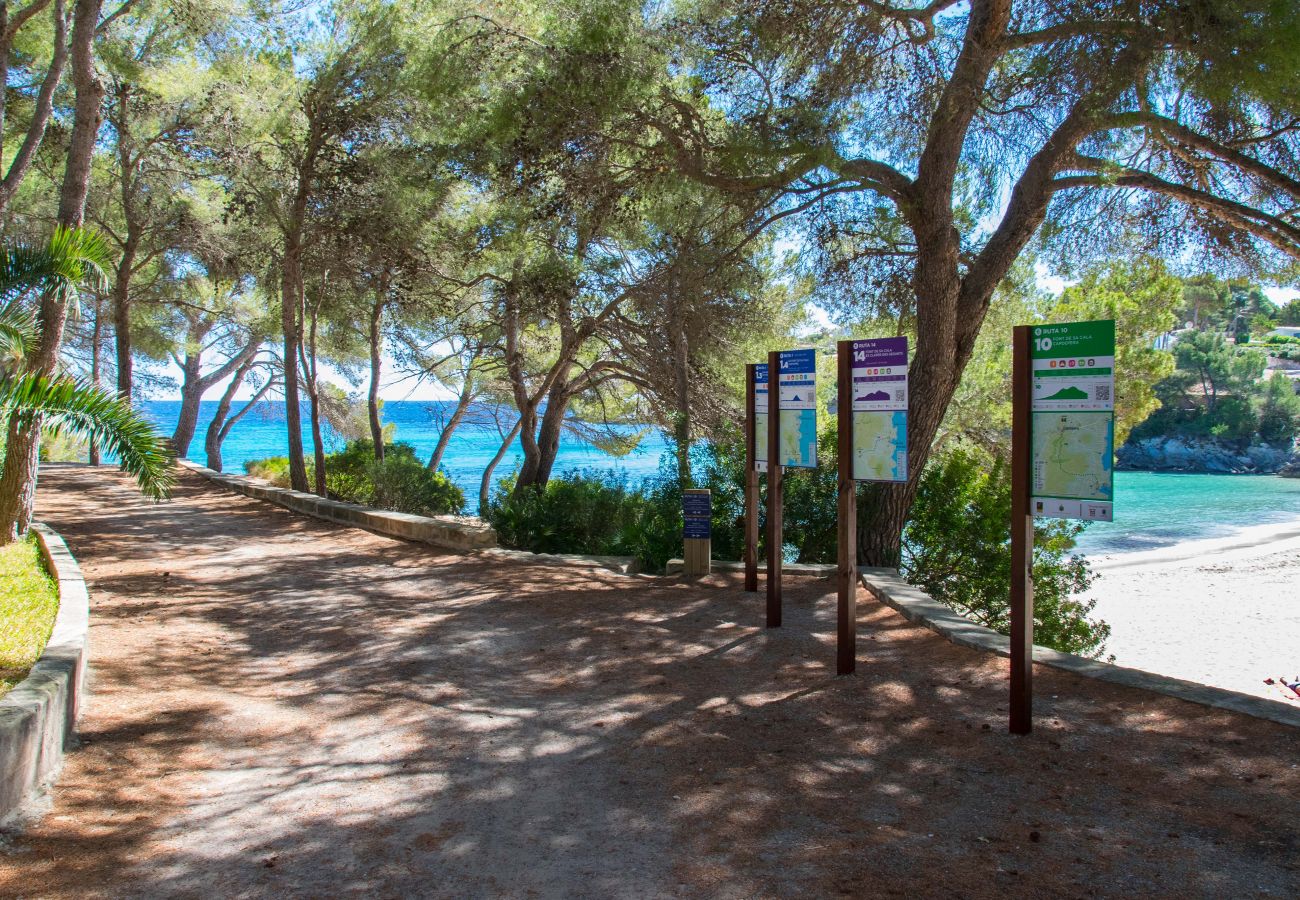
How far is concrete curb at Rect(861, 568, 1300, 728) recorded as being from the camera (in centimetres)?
445

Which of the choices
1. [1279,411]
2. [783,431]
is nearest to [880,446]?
[783,431]

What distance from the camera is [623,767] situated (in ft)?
13.4

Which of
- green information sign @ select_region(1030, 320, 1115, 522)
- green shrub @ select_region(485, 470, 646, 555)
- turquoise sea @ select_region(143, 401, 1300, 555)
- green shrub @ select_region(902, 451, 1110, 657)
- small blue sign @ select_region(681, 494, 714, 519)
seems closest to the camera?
green information sign @ select_region(1030, 320, 1115, 522)

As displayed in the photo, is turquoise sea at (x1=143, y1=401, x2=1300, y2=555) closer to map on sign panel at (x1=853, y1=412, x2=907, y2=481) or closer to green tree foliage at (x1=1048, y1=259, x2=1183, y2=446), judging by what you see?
green tree foliage at (x1=1048, y1=259, x2=1183, y2=446)

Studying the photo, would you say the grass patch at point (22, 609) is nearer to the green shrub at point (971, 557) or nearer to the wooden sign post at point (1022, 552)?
the wooden sign post at point (1022, 552)

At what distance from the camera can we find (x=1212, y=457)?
5128 centimetres

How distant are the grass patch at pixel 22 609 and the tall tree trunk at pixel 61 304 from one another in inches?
16.7

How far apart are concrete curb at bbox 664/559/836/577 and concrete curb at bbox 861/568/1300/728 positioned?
2.03 ft

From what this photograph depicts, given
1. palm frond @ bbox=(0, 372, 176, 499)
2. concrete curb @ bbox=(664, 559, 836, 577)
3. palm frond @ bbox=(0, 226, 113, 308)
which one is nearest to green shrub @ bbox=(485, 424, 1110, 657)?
concrete curb @ bbox=(664, 559, 836, 577)

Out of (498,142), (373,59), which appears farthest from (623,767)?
(373,59)

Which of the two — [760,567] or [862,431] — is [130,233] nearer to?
[760,567]

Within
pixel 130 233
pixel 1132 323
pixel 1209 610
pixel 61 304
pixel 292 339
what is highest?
pixel 130 233

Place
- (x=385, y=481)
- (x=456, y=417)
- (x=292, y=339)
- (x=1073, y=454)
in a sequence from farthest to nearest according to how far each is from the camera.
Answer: (x=456, y=417), (x=292, y=339), (x=385, y=481), (x=1073, y=454)

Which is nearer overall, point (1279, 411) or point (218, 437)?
point (218, 437)
